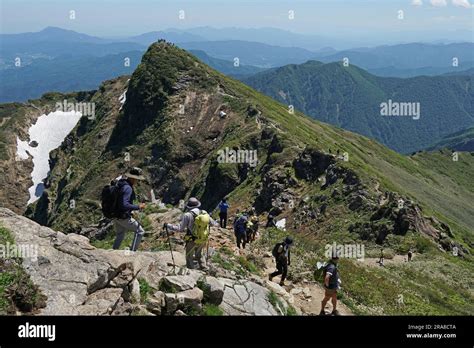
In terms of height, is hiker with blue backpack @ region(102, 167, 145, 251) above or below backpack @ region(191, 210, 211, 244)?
above

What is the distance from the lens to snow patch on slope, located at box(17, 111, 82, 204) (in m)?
122

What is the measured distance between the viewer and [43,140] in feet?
445

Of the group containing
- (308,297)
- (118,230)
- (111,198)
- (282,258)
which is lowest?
(308,297)

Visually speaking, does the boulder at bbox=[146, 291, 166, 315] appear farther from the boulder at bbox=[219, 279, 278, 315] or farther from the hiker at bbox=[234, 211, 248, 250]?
the hiker at bbox=[234, 211, 248, 250]

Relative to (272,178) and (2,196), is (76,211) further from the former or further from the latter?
(2,196)

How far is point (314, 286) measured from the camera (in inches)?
856

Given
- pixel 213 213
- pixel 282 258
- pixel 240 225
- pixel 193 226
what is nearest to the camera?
pixel 193 226

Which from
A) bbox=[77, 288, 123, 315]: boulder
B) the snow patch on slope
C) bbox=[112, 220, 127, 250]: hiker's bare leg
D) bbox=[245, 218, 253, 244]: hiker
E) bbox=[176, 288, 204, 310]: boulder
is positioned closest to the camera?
bbox=[77, 288, 123, 315]: boulder

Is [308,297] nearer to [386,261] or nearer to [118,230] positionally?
[118,230]

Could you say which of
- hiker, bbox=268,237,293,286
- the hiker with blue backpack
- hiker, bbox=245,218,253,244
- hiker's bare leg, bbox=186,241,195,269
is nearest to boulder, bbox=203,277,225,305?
hiker's bare leg, bbox=186,241,195,269

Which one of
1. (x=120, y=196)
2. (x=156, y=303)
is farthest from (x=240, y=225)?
(x=156, y=303)

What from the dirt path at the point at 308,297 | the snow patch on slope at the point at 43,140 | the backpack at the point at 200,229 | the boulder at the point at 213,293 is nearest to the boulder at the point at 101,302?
the boulder at the point at 213,293

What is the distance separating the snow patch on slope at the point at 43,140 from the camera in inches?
4815
